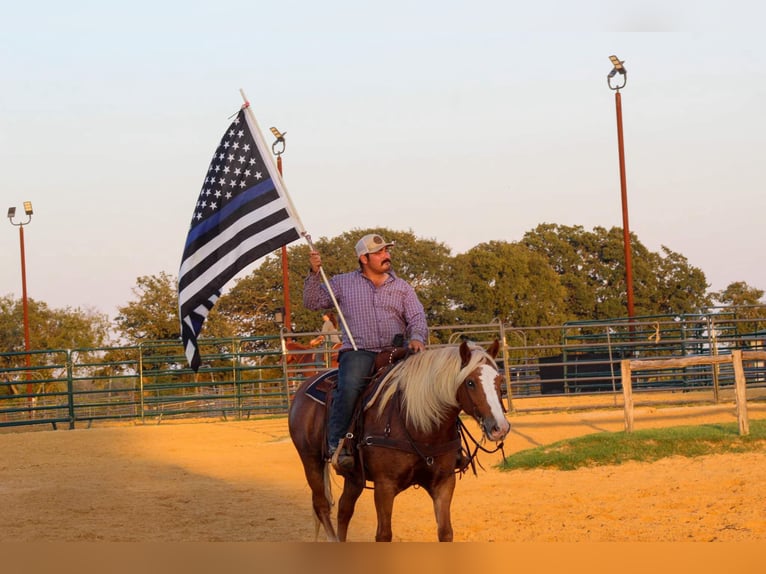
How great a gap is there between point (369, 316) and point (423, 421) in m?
0.92

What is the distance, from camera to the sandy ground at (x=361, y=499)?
8.10 metres

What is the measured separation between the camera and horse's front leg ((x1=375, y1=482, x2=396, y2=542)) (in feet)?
19.2

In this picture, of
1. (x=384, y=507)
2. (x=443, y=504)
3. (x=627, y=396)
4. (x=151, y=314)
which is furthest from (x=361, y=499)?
(x=151, y=314)

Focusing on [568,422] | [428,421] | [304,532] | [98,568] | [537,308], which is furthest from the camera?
[537,308]

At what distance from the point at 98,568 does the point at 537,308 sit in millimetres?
52640

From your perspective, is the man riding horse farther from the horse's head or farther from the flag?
the flag

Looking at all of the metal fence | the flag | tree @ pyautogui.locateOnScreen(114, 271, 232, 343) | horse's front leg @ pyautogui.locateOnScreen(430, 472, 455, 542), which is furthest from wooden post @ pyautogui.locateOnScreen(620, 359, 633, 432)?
tree @ pyautogui.locateOnScreen(114, 271, 232, 343)

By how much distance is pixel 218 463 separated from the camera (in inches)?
563

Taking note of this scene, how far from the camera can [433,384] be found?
5.86 meters

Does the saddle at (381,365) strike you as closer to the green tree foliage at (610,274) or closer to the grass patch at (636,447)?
the grass patch at (636,447)

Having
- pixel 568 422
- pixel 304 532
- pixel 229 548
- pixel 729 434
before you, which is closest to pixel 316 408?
pixel 304 532

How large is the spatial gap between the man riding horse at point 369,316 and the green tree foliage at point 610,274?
50.2 m

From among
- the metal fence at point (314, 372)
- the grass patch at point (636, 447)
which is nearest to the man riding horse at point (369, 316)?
the grass patch at point (636, 447)

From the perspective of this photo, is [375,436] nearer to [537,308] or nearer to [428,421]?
[428,421]
